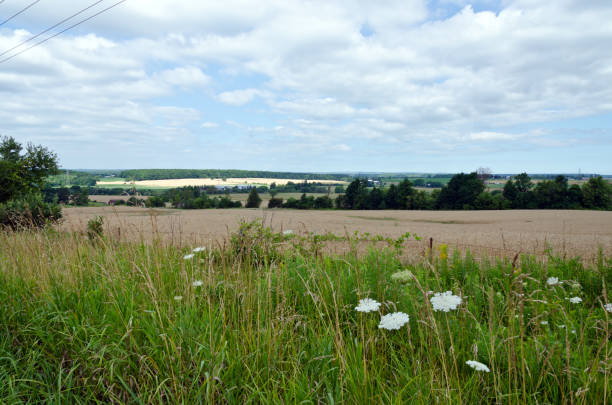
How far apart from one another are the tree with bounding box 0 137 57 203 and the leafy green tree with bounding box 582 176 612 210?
57.3 meters

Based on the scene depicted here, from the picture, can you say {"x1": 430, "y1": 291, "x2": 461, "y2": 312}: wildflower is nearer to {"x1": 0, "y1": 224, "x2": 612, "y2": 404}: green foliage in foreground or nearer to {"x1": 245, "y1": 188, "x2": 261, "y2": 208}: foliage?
{"x1": 0, "y1": 224, "x2": 612, "y2": 404}: green foliage in foreground

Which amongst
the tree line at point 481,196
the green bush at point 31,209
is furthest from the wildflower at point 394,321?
the tree line at point 481,196

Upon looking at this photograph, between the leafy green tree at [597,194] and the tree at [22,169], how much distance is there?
57277mm

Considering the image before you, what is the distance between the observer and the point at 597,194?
145ft

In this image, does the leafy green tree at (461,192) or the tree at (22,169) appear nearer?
the tree at (22,169)

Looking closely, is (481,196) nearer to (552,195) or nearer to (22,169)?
(552,195)

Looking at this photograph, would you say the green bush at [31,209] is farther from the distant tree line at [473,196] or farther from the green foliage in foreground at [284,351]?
the distant tree line at [473,196]

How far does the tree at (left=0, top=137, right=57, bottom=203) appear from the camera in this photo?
22.3 metres

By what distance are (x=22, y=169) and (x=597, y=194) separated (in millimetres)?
59798

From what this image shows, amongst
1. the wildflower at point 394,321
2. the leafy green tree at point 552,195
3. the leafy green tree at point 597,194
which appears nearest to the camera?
the wildflower at point 394,321

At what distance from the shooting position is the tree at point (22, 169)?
2228 centimetres

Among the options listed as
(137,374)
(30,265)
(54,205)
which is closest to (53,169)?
(54,205)

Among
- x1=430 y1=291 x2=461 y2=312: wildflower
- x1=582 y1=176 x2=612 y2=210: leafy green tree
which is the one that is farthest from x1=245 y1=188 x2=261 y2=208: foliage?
x1=430 y1=291 x2=461 y2=312: wildflower

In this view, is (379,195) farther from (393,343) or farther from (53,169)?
(393,343)
